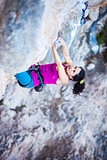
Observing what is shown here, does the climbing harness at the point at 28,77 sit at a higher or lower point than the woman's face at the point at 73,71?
higher

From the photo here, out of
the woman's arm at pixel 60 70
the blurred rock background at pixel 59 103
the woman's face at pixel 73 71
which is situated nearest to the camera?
the blurred rock background at pixel 59 103

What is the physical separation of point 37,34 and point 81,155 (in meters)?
3.34

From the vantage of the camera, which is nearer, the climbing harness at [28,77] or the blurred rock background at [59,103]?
the blurred rock background at [59,103]

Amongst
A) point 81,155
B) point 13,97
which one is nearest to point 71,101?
point 81,155

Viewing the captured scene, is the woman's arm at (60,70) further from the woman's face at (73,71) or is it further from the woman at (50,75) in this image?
the woman's face at (73,71)

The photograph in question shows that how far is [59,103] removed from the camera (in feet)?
12.4

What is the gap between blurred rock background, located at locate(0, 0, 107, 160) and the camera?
1.68 meters

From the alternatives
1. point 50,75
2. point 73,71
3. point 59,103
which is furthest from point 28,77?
point 59,103

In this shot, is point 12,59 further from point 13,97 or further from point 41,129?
point 41,129

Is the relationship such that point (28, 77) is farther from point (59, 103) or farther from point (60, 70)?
point (59, 103)

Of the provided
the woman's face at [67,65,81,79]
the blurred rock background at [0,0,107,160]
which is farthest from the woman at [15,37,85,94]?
the blurred rock background at [0,0,107,160]

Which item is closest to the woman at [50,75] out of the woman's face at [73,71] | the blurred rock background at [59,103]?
the woman's face at [73,71]

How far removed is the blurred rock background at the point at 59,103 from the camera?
1684mm

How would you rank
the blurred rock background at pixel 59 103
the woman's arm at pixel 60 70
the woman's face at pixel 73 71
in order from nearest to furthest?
the blurred rock background at pixel 59 103, the woman's arm at pixel 60 70, the woman's face at pixel 73 71
